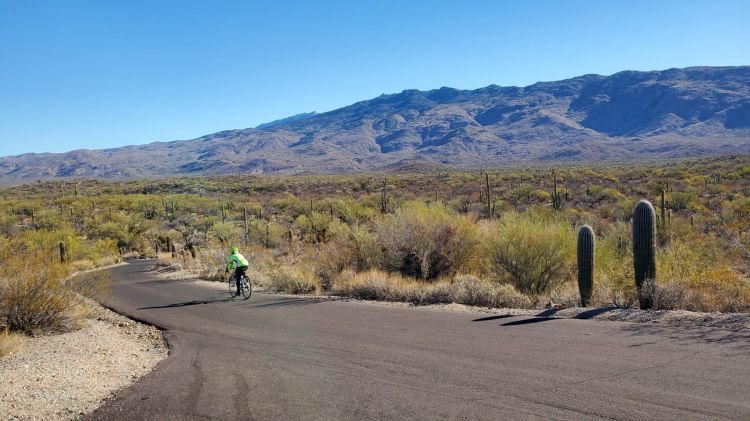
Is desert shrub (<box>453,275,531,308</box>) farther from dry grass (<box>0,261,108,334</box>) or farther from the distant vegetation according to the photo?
dry grass (<box>0,261,108,334</box>)

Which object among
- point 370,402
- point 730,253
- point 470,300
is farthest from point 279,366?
point 730,253

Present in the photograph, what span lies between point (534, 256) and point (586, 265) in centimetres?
286

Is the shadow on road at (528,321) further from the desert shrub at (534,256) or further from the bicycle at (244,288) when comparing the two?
the bicycle at (244,288)

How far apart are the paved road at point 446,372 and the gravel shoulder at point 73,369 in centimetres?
42

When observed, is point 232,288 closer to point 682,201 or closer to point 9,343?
point 9,343

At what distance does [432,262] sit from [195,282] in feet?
34.9

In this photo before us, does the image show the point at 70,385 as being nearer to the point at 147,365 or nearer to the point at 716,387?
the point at 147,365

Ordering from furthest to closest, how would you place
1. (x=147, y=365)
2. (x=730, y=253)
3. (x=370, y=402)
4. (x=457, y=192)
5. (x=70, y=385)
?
(x=457, y=192) → (x=730, y=253) → (x=147, y=365) → (x=70, y=385) → (x=370, y=402)

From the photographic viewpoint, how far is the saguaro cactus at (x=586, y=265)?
1212 cm

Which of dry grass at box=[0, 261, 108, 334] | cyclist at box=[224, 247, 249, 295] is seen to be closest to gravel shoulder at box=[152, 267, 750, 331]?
cyclist at box=[224, 247, 249, 295]

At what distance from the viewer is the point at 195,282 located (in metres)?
22.8

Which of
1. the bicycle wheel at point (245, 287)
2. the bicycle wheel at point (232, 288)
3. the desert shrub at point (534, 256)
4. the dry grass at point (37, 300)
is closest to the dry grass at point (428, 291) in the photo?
the desert shrub at point (534, 256)

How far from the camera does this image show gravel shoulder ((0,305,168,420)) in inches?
295

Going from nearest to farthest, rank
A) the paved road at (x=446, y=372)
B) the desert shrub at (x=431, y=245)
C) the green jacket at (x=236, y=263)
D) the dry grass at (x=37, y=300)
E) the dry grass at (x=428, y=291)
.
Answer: the paved road at (x=446, y=372), the dry grass at (x=37, y=300), the dry grass at (x=428, y=291), the desert shrub at (x=431, y=245), the green jacket at (x=236, y=263)
